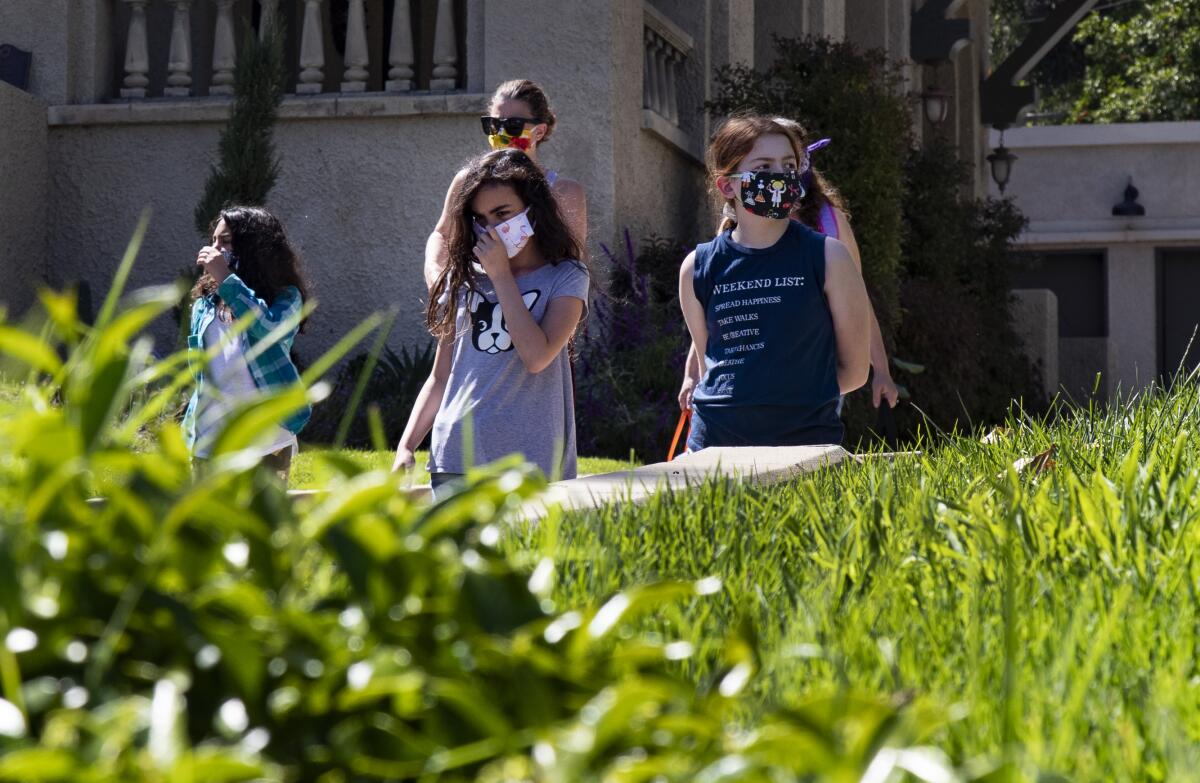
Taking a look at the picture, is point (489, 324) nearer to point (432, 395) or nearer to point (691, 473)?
point (432, 395)

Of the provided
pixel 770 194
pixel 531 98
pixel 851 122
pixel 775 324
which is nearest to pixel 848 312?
pixel 775 324

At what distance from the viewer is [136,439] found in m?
7.69

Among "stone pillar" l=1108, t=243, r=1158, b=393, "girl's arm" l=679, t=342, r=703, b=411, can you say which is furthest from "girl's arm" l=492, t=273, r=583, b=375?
"stone pillar" l=1108, t=243, r=1158, b=393

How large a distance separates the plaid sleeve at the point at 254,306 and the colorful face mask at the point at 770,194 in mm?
1554

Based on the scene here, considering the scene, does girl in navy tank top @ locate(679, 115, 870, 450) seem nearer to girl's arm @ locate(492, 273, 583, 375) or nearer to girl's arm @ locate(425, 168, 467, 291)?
girl's arm @ locate(492, 273, 583, 375)

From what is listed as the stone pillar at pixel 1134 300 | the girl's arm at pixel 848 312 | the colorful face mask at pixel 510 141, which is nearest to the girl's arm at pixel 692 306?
the girl's arm at pixel 848 312

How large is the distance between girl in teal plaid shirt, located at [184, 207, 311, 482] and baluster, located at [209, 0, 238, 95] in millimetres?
5184

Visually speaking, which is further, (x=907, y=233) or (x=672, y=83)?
(x=907, y=233)

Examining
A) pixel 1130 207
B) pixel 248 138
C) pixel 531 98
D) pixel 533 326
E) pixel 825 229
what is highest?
pixel 1130 207

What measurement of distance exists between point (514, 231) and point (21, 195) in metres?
7.27

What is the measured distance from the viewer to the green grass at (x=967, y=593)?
1.69m

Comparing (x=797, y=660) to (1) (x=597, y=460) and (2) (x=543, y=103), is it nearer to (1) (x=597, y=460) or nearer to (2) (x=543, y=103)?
(2) (x=543, y=103)

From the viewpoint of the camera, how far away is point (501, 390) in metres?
4.68

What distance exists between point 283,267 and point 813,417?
2.22m
